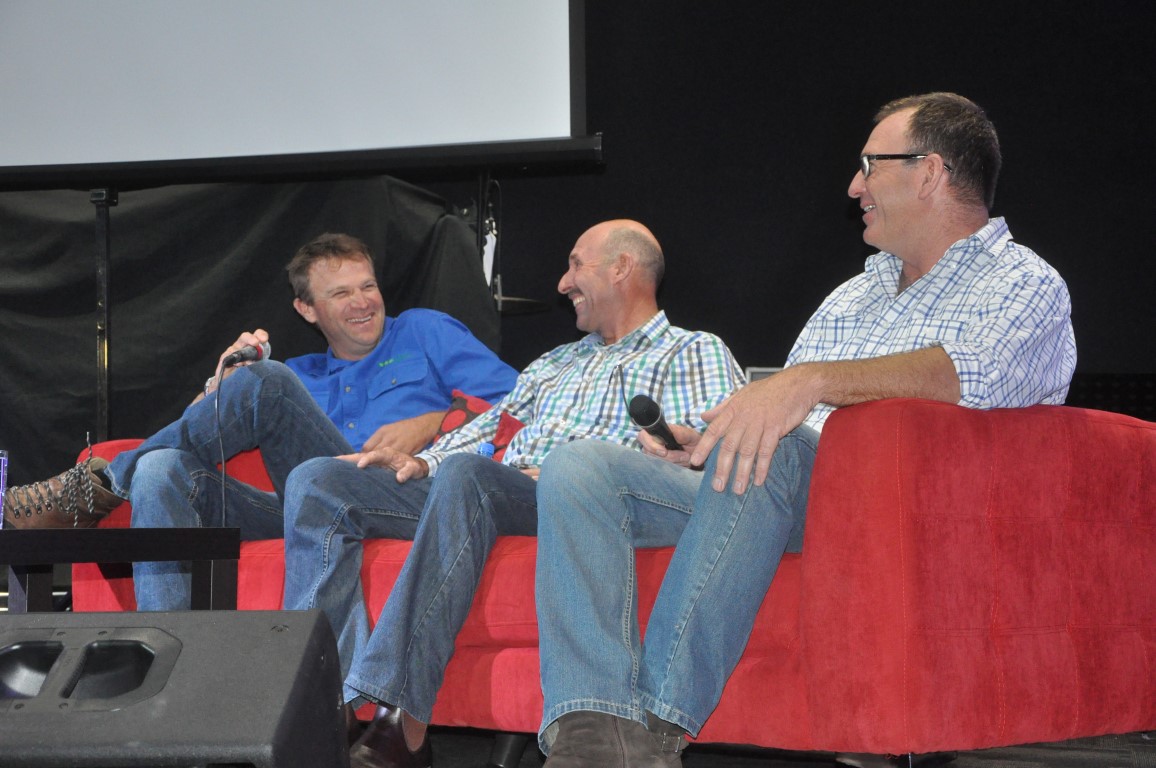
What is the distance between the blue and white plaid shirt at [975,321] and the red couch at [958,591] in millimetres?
74

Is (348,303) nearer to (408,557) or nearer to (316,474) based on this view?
(316,474)

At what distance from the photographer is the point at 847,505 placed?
1551 millimetres

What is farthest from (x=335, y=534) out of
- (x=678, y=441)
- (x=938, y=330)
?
(x=938, y=330)

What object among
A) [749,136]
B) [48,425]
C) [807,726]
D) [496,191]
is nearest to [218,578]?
[807,726]

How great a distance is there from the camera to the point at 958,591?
1547 mm

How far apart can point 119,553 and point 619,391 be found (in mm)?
1126

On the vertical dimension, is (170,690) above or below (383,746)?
above

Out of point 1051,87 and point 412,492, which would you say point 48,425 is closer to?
point 412,492

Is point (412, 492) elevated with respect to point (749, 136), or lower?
lower

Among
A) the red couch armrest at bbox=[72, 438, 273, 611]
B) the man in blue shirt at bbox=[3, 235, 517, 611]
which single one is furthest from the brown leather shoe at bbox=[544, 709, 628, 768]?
the red couch armrest at bbox=[72, 438, 273, 611]

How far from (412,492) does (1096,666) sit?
127 cm

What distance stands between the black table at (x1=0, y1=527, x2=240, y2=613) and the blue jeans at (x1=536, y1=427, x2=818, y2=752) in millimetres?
565

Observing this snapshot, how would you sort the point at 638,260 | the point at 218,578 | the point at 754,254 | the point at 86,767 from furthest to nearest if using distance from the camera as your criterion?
1. the point at 754,254
2. the point at 638,260
3. the point at 218,578
4. the point at 86,767

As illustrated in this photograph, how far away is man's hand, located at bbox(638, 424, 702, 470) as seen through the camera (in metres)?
1.83
